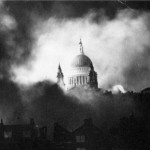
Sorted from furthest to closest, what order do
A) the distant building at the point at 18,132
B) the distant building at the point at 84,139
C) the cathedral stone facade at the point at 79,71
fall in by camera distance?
the cathedral stone facade at the point at 79,71 < the distant building at the point at 18,132 < the distant building at the point at 84,139

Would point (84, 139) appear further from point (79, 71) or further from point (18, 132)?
point (79, 71)

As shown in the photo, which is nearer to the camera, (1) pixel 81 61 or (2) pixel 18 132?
(2) pixel 18 132

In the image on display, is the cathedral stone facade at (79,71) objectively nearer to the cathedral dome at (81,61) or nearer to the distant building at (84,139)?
the cathedral dome at (81,61)

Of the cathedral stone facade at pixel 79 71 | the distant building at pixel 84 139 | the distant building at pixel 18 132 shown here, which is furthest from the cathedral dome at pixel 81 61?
the distant building at pixel 84 139

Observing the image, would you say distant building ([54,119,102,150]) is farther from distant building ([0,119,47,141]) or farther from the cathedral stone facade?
the cathedral stone facade

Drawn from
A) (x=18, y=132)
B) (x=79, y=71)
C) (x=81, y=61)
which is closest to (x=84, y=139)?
(x=18, y=132)
